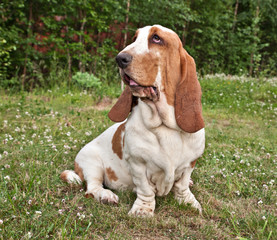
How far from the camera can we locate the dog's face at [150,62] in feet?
6.70

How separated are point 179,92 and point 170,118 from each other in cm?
21

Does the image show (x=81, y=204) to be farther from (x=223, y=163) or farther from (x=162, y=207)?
(x=223, y=163)

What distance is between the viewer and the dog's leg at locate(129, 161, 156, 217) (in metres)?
2.44

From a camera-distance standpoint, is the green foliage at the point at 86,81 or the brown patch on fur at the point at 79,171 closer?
the brown patch on fur at the point at 79,171

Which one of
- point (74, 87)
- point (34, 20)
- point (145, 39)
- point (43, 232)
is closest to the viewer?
point (43, 232)

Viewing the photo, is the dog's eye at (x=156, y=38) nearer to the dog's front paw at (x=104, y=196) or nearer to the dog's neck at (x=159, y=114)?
the dog's neck at (x=159, y=114)

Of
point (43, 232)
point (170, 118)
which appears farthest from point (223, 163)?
point (43, 232)

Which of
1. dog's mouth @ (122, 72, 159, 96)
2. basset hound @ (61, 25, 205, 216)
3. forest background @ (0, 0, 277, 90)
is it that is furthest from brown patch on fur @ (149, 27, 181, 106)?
forest background @ (0, 0, 277, 90)

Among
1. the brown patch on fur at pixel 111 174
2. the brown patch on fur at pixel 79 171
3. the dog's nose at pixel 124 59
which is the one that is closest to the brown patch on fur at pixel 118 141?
the brown patch on fur at pixel 111 174

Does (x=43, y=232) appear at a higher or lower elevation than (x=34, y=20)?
lower

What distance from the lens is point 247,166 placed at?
11.7 ft

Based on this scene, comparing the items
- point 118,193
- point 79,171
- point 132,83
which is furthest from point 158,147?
point 79,171

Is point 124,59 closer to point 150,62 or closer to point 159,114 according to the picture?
point 150,62

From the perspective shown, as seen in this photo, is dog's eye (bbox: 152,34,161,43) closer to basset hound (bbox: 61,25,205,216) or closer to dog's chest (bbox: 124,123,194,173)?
basset hound (bbox: 61,25,205,216)
